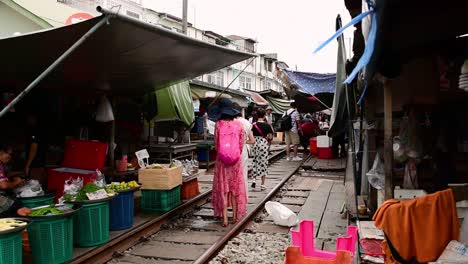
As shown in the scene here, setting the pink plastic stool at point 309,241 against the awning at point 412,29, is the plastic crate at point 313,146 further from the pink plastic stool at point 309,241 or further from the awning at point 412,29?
the pink plastic stool at point 309,241

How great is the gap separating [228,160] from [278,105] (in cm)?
1764

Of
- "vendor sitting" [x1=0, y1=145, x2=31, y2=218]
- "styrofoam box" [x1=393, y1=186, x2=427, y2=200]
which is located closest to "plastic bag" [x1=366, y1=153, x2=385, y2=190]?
"styrofoam box" [x1=393, y1=186, x2=427, y2=200]

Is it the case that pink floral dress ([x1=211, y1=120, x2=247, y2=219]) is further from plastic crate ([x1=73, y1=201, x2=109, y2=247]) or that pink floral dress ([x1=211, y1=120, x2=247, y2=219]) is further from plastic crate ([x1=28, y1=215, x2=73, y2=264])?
plastic crate ([x1=28, y1=215, x2=73, y2=264])

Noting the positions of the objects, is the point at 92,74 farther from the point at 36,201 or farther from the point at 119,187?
the point at 36,201

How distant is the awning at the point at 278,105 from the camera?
2358 centimetres

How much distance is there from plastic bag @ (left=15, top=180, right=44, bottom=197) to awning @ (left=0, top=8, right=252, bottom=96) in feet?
5.50

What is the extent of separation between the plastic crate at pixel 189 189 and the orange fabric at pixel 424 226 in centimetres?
560

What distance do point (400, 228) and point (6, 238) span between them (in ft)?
12.0

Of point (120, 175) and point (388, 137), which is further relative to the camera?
point (120, 175)

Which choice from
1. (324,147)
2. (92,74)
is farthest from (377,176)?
(324,147)

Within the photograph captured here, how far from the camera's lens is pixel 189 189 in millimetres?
8586

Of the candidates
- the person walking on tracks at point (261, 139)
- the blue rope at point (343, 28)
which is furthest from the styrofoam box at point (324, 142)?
the blue rope at point (343, 28)

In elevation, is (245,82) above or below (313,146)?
above

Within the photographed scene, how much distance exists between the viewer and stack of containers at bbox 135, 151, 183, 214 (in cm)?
704
